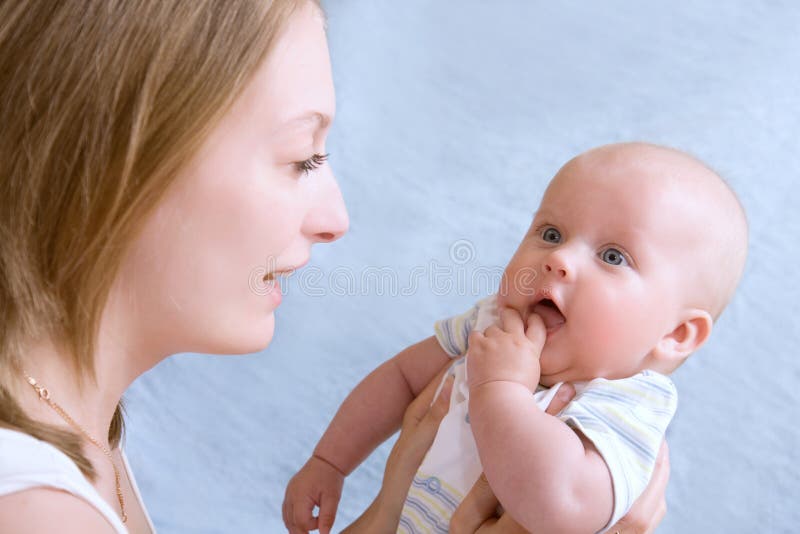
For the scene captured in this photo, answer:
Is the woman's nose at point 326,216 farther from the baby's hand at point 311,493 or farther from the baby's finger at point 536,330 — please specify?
the baby's hand at point 311,493

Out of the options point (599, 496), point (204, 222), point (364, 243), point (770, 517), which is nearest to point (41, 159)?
point (204, 222)

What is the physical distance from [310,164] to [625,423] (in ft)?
1.72

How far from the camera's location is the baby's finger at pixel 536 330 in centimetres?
121

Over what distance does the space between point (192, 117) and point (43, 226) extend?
0.21 m

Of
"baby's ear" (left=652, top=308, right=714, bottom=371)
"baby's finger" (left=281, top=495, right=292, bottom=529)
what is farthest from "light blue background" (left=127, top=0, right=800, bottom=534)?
"baby's ear" (left=652, top=308, right=714, bottom=371)

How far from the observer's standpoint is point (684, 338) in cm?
131

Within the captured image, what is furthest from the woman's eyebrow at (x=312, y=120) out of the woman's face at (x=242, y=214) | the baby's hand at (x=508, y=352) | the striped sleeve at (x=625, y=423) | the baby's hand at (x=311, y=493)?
the baby's hand at (x=311, y=493)

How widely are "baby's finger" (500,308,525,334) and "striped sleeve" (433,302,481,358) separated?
0.14m

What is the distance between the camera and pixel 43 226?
100 cm

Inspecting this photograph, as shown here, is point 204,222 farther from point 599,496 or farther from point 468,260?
point 468,260

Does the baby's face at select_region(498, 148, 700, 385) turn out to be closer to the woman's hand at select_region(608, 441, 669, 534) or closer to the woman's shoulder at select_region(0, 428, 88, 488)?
the woman's hand at select_region(608, 441, 669, 534)

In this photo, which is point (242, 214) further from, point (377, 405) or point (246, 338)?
point (377, 405)

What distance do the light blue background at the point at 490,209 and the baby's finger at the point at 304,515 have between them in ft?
1.72

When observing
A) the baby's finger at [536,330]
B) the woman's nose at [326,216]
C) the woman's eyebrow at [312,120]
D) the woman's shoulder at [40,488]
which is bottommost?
the woman's shoulder at [40,488]
